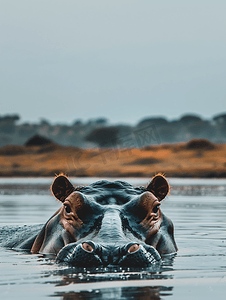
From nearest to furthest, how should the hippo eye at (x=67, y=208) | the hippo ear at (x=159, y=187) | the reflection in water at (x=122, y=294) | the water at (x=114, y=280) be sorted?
the reflection in water at (x=122, y=294) < the water at (x=114, y=280) < the hippo eye at (x=67, y=208) < the hippo ear at (x=159, y=187)

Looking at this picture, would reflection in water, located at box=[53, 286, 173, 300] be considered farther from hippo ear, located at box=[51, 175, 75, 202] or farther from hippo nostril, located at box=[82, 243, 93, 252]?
hippo ear, located at box=[51, 175, 75, 202]

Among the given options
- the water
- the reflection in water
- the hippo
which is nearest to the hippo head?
the hippo

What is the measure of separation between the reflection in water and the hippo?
0.63m

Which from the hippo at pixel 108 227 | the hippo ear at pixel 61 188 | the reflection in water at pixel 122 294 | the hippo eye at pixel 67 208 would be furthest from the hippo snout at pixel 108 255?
the hippo ear at pixel 61 188

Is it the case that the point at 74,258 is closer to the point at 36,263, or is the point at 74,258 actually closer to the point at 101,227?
the point at 101,227

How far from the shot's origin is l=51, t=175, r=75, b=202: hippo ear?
7.84 m

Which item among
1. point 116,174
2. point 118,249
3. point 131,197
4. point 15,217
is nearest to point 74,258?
point 118,249

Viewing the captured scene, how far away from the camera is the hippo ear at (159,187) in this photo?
797cm

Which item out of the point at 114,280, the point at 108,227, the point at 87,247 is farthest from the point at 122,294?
the point at 108,227

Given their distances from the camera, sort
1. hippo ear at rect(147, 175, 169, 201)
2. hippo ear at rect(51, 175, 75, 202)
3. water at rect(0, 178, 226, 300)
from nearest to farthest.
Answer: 1. water at rect(0, 178, 226, 300)
2. hippo ear at rect(51, 175, 75, 202)
3. hippo ear at rect(147, 175, 169, 201)

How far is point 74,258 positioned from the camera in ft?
19.6

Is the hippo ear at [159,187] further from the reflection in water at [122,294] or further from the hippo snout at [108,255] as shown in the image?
the reflection in water at [122,294]

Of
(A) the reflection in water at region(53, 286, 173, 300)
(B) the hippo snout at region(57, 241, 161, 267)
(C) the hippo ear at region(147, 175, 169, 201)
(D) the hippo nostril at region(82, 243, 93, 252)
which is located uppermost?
(C) the hippo ear at region(147, 175, 169, 201)

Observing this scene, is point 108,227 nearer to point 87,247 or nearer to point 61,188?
point 87,247
